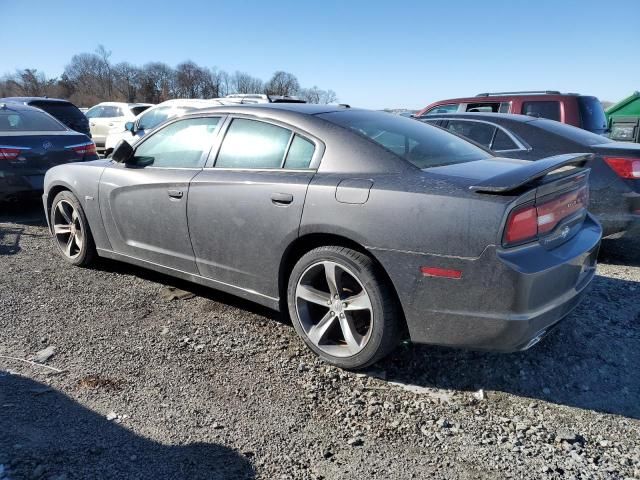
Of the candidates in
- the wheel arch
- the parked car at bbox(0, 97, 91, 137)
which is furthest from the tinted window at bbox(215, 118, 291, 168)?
the parked car at bbox(0, 97, 91, 137)

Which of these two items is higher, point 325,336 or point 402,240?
point 402,240

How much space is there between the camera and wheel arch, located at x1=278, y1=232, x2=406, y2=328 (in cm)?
268

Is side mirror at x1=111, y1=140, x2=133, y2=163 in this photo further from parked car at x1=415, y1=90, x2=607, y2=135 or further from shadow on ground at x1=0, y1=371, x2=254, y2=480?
parked car at x1=415, y1=90, x2=607, y2=135

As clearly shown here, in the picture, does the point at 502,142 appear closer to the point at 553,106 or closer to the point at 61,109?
the point at 553,106

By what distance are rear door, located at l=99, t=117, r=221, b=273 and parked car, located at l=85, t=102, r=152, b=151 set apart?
12.0 m

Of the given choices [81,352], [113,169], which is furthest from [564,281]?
[113,169]

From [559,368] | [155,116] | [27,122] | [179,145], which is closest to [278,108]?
[179,145]

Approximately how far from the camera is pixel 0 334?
3322mm

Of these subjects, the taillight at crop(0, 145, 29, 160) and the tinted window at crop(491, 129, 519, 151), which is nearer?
the tinted window at crop(491, 129, 519, 151)

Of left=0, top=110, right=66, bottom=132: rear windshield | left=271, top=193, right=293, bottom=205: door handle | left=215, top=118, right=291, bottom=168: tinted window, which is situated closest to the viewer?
left=271, top=193, right=293, bottom=205: door handle

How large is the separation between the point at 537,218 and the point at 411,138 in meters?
1.10

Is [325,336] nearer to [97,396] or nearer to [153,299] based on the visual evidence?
[97,396]

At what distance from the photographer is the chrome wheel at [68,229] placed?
4.59 metres

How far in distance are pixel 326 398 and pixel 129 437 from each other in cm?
101
